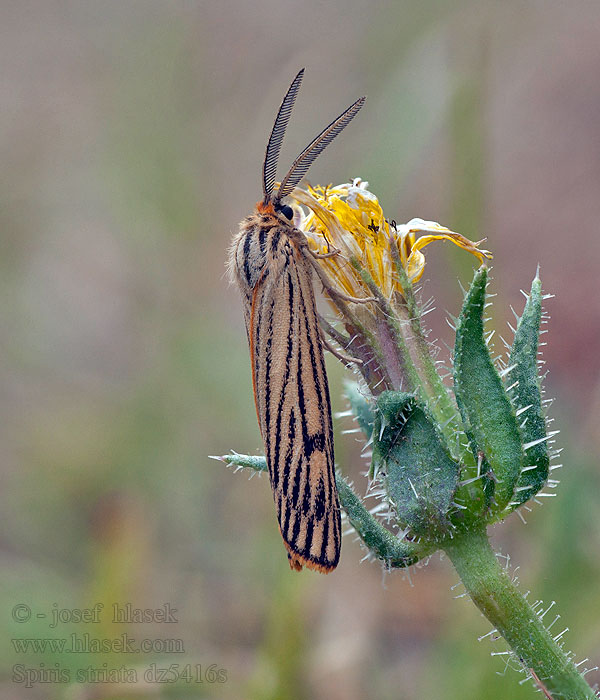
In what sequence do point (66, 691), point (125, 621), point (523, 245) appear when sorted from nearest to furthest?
point (66, 691)
point (125, 621)
point (523, 245)

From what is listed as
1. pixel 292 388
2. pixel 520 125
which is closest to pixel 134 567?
pixel 292 388

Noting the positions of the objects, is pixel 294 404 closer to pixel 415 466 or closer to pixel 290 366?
pixel 290 366

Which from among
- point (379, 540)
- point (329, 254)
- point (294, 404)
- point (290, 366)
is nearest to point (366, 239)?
point (329, 254)

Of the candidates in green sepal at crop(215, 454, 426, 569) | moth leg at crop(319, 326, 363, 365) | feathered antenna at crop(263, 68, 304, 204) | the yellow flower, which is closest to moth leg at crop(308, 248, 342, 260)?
the yellow flower

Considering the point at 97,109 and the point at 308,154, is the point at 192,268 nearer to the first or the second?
the point at 97,109

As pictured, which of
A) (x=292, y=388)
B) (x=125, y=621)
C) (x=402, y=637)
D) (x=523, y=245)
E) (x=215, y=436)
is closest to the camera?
(x=292, y=388)

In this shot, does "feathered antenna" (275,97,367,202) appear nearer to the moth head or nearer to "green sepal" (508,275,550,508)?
the moth head

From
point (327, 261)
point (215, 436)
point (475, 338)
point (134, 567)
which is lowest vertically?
point (475, 338)

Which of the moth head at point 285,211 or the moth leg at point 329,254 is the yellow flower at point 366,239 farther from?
the moth head at point 285,211
